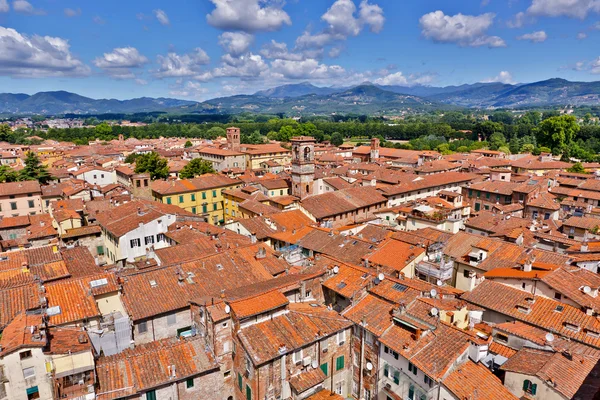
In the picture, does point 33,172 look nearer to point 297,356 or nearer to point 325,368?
point 297,356

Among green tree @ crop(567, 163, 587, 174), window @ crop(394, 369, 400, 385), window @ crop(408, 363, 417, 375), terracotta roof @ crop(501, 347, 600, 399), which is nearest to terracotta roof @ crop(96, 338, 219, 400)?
window @ crop(394, 369, 400, 385)

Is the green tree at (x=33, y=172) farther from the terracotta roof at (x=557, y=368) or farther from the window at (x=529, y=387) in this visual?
the window at (x=529, y=387)

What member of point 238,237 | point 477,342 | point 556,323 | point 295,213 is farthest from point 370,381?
point 295,213

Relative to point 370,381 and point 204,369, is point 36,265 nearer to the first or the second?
point 204,369

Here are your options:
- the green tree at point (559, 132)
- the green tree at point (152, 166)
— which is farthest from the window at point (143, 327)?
the green tree at point (559, 132)

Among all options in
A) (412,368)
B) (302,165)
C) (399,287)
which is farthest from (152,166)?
(412,368)

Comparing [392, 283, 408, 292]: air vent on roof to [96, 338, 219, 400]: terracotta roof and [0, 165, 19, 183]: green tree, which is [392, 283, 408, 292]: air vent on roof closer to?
[96, 338, 219, 400]: terracotta roof
